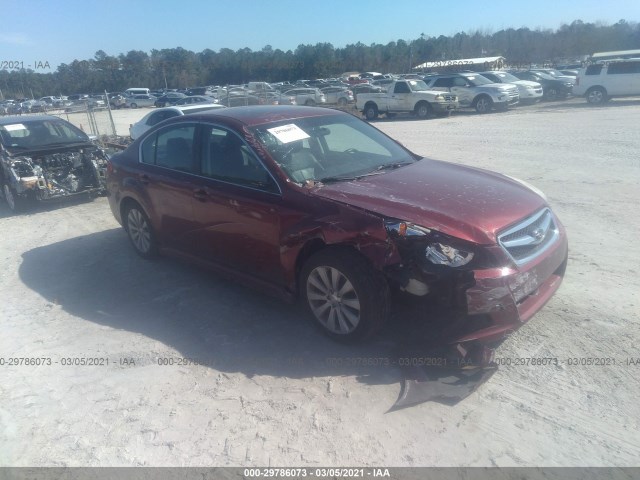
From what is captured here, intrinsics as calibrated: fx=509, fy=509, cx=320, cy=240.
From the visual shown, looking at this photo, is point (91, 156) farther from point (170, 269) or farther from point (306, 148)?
point (306, 148)

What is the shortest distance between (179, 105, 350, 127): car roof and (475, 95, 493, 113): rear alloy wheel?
66.9ft

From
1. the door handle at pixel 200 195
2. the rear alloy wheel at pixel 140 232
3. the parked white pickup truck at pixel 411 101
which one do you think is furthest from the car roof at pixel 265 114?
the parked white pickup truck at pixel 411 101

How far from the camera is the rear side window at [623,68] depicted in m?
22.5

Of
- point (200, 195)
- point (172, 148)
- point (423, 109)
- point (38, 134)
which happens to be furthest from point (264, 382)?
point (423, 109)

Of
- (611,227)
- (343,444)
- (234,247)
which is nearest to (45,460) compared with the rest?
(343,444)

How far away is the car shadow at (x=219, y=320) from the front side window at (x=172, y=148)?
1224mm

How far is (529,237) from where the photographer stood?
3812mm

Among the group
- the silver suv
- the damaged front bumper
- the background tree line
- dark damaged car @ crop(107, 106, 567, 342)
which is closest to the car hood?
dark damaged car @ crop(107, 106, 567, 342)

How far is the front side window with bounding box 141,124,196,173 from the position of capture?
5.25 m

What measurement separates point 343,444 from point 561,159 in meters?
9.56

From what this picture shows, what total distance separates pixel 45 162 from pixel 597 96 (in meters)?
23.6

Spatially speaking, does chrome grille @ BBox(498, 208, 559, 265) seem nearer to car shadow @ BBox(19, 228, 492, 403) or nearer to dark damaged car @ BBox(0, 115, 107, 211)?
car shadow @ BBox(19, 228, 492, 403)

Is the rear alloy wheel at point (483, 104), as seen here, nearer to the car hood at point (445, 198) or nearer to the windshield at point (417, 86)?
the windshield at point (417, 86)

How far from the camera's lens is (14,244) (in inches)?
295
